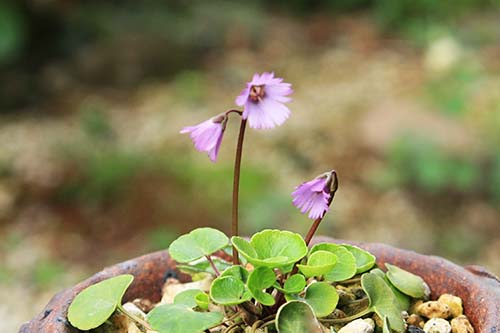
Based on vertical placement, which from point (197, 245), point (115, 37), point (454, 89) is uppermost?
point (115, 37)

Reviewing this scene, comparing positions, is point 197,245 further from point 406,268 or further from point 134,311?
point 406,268

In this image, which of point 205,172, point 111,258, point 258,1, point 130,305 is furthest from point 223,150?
point 130,305

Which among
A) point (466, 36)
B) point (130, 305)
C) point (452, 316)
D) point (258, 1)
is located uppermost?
point (258, 1)

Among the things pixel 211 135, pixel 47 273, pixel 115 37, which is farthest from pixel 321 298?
pixel 115 37

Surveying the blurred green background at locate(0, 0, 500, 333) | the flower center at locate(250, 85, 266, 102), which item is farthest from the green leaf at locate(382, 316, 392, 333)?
the blurred green background at locate(0, 0, 500, 333)

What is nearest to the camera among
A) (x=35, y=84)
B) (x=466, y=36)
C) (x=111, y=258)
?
(x=111, y=258)

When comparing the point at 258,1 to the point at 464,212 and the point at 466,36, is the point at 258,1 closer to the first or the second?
the point at 466,36
